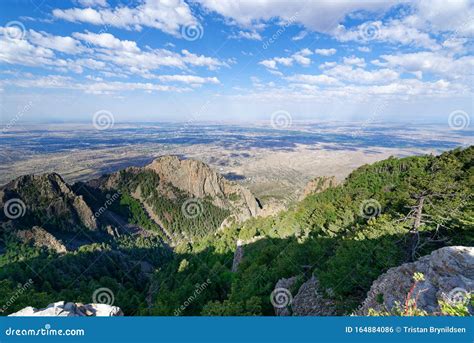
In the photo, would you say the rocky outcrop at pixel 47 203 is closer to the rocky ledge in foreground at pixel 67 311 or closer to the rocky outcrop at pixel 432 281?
the rocky ledge in foreground at pixel 67 311

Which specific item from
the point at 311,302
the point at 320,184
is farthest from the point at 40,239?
the point at 311,302

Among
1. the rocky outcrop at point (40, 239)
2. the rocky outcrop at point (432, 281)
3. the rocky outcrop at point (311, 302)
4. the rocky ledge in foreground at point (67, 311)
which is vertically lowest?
the rocky outcrop at point (40, 239)

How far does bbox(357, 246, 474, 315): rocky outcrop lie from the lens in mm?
12516

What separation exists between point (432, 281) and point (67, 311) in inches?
811

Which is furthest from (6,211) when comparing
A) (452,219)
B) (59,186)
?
(452,219)

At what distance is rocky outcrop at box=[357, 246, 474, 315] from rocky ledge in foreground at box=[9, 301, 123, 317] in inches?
666

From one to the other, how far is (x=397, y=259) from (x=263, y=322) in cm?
1447

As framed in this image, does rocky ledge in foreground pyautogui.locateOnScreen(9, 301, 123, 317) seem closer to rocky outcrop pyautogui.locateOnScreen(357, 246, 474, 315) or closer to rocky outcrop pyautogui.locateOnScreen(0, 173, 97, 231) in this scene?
rocky outcrop pyautogui.locateOnScreen(357, 246, 474, 315)

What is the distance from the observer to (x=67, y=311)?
1702 centimetres

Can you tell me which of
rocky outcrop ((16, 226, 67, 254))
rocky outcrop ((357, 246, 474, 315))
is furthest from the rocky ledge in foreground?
rocky outcrop ((16, 226, 67, 254))

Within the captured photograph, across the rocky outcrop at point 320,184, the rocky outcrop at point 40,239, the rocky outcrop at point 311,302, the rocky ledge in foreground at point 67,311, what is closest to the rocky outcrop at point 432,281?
the rocky outcrop at point 311,302

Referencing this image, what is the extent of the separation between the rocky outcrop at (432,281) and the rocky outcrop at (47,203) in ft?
493

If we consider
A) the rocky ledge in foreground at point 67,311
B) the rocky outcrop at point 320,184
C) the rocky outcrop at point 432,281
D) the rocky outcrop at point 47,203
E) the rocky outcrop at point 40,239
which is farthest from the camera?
the rocky outcrop at point 47,203

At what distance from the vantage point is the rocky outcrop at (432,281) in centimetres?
1252
